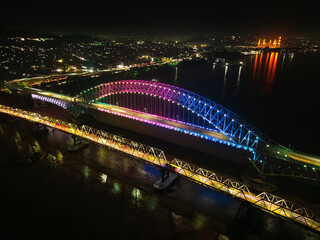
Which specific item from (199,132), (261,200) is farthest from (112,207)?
(199,132)

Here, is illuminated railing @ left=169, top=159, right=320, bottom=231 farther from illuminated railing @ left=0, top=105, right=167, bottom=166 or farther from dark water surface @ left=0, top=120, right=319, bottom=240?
illuminated railing @ left=0, top=105, right=167, bottom=166

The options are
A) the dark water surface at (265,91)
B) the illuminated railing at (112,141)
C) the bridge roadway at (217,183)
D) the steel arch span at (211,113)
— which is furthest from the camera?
the dark water surface at (265,91)

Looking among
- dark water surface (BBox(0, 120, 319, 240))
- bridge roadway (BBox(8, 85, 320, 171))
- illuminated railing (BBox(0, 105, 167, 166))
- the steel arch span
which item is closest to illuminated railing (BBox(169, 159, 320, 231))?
dark water surface (BBox(0, 120, 319, 240))

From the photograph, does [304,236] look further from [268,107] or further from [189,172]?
[268,107]

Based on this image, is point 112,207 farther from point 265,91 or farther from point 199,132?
point 265,91

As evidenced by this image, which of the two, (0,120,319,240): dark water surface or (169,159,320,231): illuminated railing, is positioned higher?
(169,159,320,231): illuminated railing

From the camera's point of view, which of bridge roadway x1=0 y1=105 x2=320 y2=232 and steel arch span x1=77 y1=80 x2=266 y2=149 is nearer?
bridge roadway x1=0 y1=105 x2=320 y2=232

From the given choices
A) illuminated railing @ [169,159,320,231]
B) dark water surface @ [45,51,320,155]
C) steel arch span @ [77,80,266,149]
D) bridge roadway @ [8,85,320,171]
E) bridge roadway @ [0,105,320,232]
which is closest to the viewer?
illuminated railing @ [169,159,320,231]

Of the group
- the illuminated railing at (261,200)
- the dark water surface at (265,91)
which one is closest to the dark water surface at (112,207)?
the illuminated railing at (261,200)

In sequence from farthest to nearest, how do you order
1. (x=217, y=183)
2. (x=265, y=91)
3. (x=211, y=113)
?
(x=265, y=91) → (x=211, y=113) → (x=217, y=183)

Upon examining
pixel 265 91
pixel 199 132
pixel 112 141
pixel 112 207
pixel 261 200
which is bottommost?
pixel 112 207

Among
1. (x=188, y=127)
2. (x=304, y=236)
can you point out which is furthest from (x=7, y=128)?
(x=304, y=236)

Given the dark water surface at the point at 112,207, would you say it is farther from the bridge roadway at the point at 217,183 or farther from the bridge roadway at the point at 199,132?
the bridge roadway at the point at 199,132
